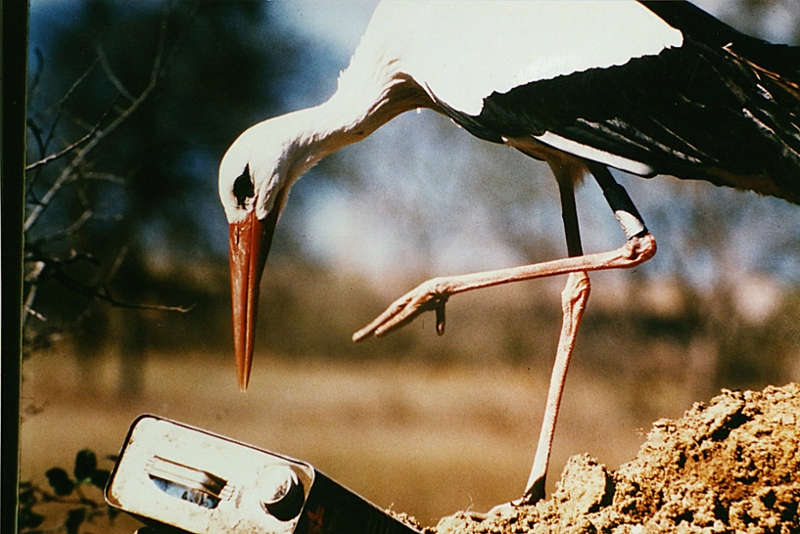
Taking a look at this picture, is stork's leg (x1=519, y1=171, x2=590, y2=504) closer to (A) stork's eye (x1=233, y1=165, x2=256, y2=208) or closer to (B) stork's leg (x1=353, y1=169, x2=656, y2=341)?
(B) stork's leg (x1=353, y1=169, x2=656, y2=341)

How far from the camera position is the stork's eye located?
86.6 inches

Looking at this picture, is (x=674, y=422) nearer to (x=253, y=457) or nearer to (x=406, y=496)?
(x=406, y=496)

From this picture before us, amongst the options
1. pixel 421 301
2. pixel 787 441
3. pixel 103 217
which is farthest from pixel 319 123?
pixel 787 441

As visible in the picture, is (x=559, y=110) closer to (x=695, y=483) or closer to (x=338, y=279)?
(x=338, y=279)

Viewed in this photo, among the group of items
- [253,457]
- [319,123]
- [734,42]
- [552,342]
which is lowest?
[253,457]

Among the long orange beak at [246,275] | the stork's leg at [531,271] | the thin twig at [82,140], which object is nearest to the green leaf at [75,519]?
the long orange beak at [246,275]

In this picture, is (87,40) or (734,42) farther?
(87,40)

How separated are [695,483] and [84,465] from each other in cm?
196

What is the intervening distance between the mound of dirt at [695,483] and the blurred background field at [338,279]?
6 centimetres

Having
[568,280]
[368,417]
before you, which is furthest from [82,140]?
[568,280]

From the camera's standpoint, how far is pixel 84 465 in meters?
2.13

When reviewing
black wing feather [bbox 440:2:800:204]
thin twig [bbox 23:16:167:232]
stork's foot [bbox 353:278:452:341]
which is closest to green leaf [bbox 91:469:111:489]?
→ thin twig [bbox 23:16:167:232]

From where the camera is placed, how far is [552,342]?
2.15 metres

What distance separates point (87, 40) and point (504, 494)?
2126 mm
